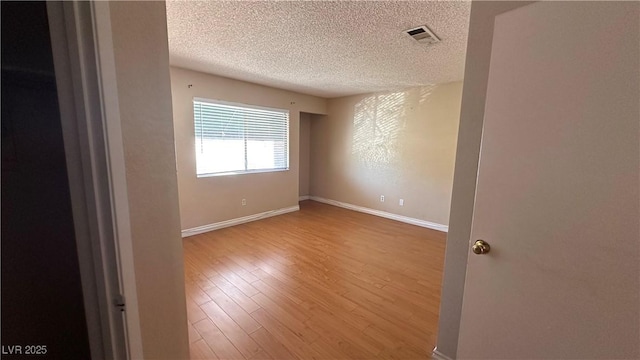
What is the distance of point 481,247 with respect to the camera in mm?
1070

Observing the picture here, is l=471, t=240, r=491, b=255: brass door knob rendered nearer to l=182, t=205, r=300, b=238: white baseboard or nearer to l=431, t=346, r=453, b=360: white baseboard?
l=431, t=346, r=453, b=360: white baseboard

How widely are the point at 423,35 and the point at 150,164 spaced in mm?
2260

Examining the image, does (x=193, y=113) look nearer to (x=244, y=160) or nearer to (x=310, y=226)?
(x=244, y=160)

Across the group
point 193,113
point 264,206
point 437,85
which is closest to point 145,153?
point 193,113

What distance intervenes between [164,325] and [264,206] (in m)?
3.68

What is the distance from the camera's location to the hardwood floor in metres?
1.67

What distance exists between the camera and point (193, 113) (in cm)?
343

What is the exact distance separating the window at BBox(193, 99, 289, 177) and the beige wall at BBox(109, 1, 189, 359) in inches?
118

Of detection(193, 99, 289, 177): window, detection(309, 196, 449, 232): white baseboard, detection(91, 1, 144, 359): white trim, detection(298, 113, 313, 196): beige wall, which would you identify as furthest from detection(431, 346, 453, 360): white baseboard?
detection(298, 113, 313, 196): beige wall

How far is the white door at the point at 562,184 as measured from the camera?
76cm

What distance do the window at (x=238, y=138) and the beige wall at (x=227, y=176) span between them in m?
0.10

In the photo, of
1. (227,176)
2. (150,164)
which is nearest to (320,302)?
(150,164)

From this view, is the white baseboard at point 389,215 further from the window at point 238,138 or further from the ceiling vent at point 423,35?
the ceiling vent at point 423,35

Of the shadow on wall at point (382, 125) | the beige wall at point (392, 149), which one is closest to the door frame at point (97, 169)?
the beige wall at point (392, 149)
